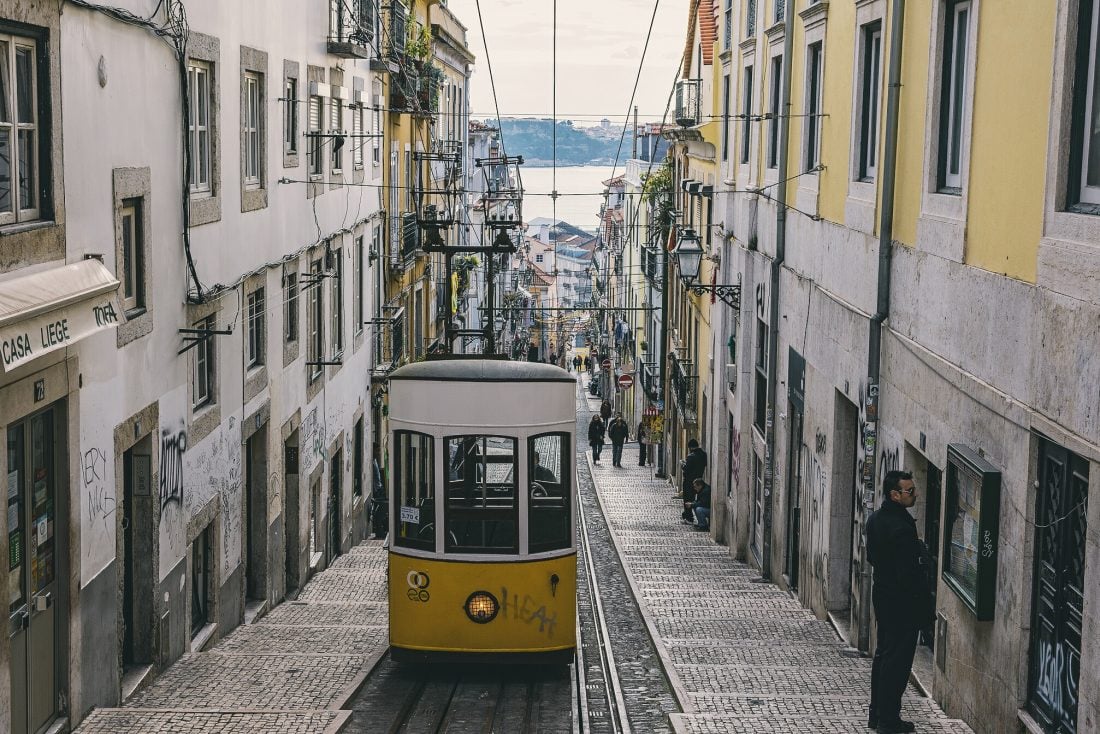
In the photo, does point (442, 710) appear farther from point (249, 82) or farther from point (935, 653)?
point (249, 82)

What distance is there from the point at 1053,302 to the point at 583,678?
5565 millimetres

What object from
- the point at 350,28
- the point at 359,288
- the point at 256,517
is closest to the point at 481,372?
the point at 256,517

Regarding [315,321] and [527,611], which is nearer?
[527,611]

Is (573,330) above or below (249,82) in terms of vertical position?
below

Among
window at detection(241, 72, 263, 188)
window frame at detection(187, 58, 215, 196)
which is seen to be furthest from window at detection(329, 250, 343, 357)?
window frame at detection(187, 58, 215, 196)

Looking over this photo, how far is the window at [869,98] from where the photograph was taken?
1269cm

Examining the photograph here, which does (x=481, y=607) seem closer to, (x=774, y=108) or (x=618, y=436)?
(x=774, y=108)

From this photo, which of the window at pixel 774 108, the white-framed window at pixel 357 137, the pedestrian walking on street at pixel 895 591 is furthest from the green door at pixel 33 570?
the white-framed window at pixel 357 137

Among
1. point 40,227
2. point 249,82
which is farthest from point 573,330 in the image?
point 40,227

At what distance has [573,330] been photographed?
11894 cm

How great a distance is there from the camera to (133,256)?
36.0 feet

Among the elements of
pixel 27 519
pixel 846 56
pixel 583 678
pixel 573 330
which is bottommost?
pixel 573 330

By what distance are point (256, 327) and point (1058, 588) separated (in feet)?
33.0

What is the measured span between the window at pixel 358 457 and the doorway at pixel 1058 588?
16084 mm
